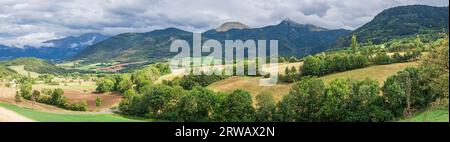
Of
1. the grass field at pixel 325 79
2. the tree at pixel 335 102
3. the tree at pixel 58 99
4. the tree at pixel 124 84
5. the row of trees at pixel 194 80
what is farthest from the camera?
the tree at pixel 124 84

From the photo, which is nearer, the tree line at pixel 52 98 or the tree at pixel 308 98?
the tree at pixel 308 98

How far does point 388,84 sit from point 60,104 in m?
90.5

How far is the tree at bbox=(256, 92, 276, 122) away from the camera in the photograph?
97.4 meters

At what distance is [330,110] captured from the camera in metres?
91.1

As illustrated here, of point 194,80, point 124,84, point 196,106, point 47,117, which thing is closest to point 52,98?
point 124,84

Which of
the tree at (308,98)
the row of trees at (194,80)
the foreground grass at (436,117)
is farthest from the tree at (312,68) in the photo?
the foreground grass at (436,117)

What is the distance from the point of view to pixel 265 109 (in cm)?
9856

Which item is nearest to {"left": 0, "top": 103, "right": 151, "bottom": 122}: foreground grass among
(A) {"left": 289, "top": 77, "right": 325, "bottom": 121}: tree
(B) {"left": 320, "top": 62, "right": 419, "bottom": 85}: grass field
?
(A) {"left": 289, "top": 77, "right": 325, "bottom": 121}: tree

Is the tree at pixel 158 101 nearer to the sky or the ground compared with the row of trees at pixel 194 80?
nearer to the ground

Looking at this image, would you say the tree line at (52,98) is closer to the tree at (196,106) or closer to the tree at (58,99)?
the tree at (58,99)

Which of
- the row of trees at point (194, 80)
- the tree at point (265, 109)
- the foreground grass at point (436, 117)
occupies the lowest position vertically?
the tree at point (265, 109)

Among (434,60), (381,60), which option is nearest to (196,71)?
(381,60)

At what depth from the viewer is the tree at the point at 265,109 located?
97375mm
